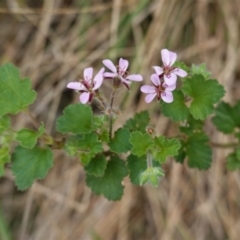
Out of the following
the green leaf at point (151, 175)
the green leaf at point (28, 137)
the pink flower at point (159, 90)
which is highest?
the pink flower at point (159, 90)

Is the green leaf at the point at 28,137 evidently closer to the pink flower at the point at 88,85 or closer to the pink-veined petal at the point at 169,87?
the pink flower at the point at 88,85

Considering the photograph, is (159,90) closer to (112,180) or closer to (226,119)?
(112,180)

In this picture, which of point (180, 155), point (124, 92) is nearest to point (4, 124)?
point (180, 155)

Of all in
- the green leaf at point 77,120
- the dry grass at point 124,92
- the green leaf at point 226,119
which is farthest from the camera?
the dry grass at point 124,92

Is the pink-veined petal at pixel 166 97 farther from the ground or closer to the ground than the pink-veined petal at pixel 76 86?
closer to the ground

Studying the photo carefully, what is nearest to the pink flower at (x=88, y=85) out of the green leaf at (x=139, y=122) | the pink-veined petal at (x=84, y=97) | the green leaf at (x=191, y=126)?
the pink-veined petal at (x=84, y=97)

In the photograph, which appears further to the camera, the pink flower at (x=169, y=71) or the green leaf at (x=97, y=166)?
the green leaf at (x=97, y=166)
